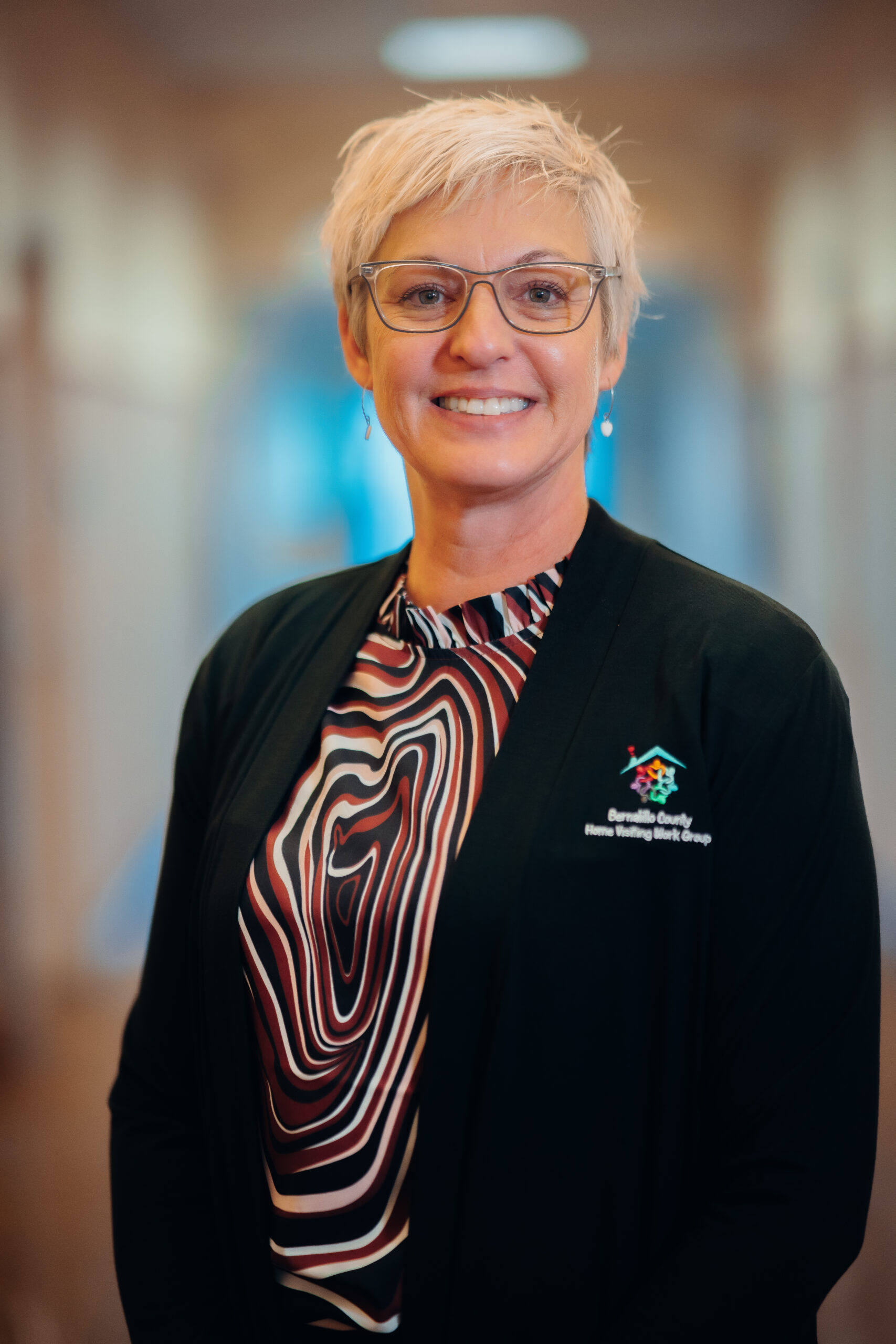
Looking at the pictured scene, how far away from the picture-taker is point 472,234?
1099 millimetres

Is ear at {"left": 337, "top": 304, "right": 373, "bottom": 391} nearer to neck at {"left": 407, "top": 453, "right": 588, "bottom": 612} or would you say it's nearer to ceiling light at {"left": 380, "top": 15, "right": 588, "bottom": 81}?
neck at {"left": 407, "top": 453, "right": 588, "bottom": 612}

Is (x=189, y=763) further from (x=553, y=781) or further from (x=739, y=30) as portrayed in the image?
(x=739, y=30)

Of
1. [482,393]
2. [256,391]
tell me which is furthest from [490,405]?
[256,391]

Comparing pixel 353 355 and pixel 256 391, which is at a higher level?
pixel 256 391

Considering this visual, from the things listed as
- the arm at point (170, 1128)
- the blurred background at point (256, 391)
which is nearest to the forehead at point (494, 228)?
the arm at point (170, 1128)

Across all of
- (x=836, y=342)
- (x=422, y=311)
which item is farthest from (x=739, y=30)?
(x=422, y=311)

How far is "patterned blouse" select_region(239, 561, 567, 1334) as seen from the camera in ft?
3.49

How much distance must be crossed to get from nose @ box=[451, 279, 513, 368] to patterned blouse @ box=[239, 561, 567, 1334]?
0.25 m

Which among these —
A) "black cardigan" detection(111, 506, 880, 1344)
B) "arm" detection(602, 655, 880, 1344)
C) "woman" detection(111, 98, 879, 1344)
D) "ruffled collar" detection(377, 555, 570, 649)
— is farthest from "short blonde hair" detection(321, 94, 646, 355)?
"arm" detection(602, 655, 880, 1344)

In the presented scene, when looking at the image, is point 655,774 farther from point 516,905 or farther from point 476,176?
point 476,176

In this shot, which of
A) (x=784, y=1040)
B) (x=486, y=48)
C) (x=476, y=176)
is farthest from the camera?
(x=486, y=48)

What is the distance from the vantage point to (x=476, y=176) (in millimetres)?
1087

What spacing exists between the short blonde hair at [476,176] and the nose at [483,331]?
4.1 inches

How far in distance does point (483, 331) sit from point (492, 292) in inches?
1.7
